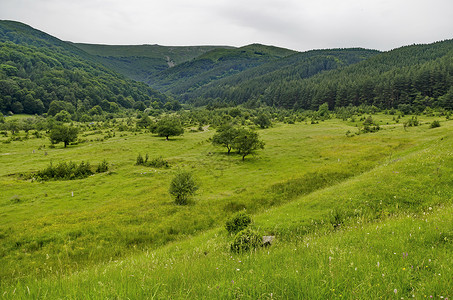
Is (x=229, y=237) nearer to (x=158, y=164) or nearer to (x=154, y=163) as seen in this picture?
(x=158, y=164)

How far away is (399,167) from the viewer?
78.8 feet

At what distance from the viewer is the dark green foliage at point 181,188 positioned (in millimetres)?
30797

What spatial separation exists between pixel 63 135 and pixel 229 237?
94588 mm

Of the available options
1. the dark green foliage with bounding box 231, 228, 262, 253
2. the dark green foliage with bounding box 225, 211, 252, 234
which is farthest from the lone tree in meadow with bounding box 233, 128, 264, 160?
the dark green foliage with bounding box 231, 228, 262, 253

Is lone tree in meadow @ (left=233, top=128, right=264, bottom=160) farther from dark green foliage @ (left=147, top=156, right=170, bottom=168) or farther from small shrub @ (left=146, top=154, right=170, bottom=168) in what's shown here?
small shrub @ (left=146, top=154, right=170, bottom=168)

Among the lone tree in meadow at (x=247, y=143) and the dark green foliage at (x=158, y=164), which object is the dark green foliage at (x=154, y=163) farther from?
the lone tree in meadow at (x=247, y=143)

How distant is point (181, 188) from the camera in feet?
101

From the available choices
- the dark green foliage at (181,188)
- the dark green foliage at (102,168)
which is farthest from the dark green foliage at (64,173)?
the dark green foliage at (181,188)

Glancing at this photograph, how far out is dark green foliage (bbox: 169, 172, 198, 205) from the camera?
30797mm

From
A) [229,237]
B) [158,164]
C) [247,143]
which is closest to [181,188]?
[229,237]

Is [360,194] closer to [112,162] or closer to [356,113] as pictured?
[112,162]

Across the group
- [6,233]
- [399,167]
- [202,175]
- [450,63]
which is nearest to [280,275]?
[399,167]

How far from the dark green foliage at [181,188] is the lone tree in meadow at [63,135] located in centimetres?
7727

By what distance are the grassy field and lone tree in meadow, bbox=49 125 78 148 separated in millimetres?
A: 15292
